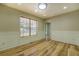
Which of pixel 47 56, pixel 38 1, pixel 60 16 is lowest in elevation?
pixel 47 56

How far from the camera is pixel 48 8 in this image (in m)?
1.21

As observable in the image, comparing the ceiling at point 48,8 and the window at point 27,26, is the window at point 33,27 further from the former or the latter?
the ceiling at point 48,8

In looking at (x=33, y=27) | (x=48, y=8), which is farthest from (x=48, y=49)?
(x=48, y=8)

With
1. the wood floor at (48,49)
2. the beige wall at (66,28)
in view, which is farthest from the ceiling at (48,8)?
the wood floor at (48,49)

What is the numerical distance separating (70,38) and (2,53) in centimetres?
86

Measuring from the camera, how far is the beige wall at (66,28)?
121 cm

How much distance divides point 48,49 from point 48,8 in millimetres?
517

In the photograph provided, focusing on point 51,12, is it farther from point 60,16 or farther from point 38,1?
point 38,1

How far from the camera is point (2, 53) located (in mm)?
1095

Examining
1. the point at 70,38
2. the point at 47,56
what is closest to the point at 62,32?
the point at 70,38

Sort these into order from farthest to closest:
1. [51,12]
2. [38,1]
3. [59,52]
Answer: [51,12], [59,52], [38,1]

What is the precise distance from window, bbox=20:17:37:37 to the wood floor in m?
0.16

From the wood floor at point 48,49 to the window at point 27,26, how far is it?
0.16 m

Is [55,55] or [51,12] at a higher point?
[51,12]
